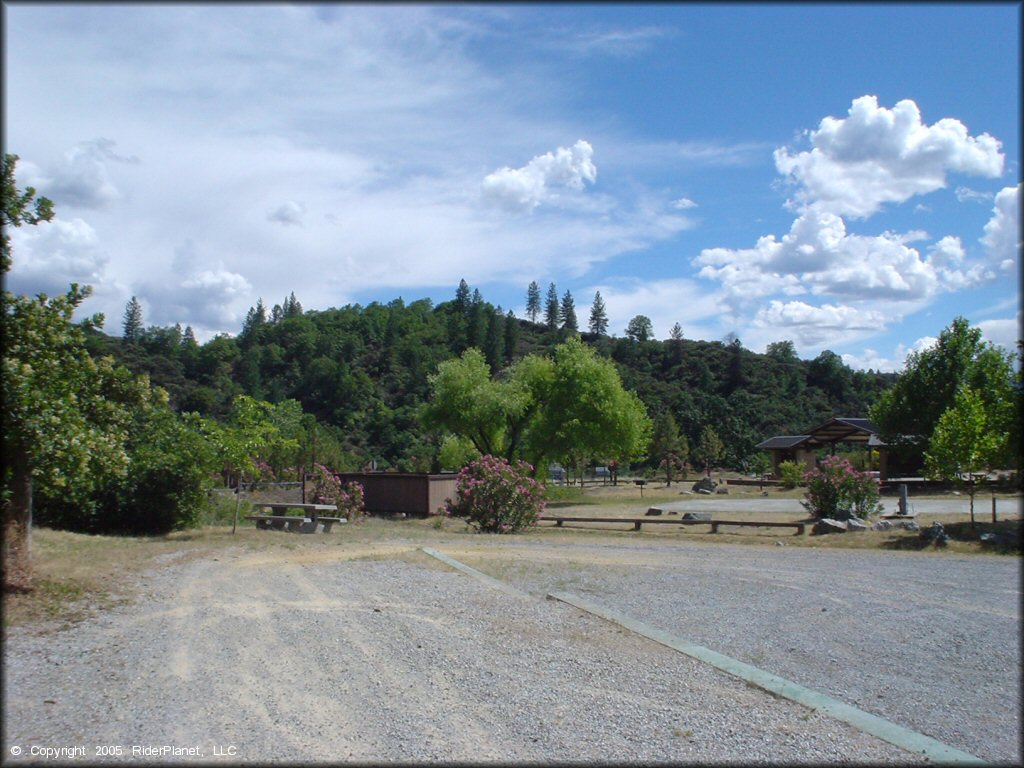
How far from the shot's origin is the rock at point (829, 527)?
1967cm

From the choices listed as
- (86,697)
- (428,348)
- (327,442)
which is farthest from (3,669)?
(428,348)

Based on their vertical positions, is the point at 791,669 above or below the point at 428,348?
below

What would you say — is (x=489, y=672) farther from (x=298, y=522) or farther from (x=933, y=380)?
(x=933, y=380)

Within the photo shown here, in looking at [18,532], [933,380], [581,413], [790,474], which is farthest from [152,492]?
[933,380]

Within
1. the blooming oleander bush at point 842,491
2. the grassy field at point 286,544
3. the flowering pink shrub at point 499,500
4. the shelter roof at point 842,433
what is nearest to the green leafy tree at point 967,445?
the grassy field at point 286,544

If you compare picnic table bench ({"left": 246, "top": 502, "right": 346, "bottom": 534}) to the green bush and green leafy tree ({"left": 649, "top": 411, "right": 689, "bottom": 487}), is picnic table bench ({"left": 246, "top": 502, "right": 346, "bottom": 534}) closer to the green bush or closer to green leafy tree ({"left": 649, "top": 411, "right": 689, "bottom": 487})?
the green bush

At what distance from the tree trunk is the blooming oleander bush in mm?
19400

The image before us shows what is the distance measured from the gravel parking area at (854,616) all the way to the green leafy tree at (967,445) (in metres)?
3.92

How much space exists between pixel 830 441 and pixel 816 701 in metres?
47.1

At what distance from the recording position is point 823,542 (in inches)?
722

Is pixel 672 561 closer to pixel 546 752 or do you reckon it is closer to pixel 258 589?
pixel 258 589

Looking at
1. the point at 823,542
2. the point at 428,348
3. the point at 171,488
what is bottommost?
the point at 823,542

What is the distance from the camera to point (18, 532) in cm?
847

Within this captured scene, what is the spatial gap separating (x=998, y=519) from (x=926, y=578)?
37.1ft
